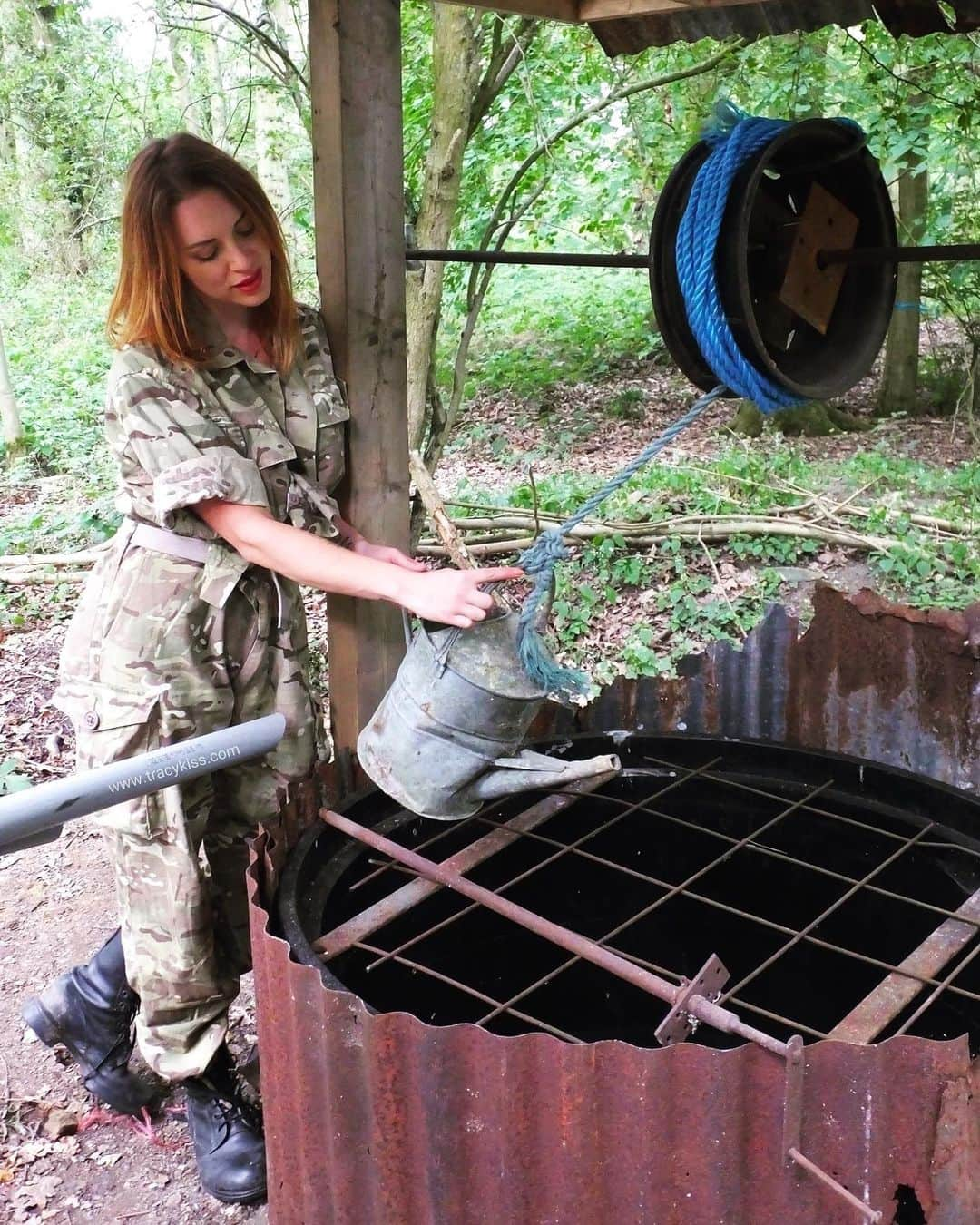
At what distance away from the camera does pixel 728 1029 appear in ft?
4.86

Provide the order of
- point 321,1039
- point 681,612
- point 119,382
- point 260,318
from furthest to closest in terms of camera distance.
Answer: point 681,612 → point 260,318 → point 119,382 → point 321,1039

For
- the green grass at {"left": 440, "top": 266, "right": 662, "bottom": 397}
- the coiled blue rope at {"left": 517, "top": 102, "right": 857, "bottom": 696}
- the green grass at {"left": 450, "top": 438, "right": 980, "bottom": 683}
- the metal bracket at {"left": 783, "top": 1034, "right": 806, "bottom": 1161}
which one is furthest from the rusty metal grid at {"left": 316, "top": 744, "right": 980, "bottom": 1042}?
the green grass at {"left": 440, "top": 266, "right": 662, "bottom": 397}

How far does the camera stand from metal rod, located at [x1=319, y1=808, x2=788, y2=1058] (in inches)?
58.5

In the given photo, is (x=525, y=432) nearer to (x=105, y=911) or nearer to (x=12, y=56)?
(x=105, y=911)

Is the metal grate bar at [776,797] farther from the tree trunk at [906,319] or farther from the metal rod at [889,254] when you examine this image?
the tree trunk at [906,319]

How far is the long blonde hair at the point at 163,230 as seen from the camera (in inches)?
81.8

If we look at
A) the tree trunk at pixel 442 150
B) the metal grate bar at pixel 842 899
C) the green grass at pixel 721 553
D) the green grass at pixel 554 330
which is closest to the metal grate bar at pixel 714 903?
the metal grate bar at pixel 842 899

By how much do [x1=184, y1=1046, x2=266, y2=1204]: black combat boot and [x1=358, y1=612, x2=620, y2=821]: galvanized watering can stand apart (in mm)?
1101

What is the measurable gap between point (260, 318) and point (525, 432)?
5934mm

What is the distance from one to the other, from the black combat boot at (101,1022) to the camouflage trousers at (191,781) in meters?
0.23

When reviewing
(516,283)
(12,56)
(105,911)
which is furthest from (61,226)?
(105,911)

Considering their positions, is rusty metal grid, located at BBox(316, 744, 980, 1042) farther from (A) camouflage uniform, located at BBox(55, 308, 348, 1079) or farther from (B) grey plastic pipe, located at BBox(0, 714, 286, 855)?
(B) grey plastic pipe, located at BBox(0, 714, 286, 855)

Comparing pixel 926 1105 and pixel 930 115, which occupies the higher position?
pixel 930 115

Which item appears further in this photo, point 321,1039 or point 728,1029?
point 321,1039
